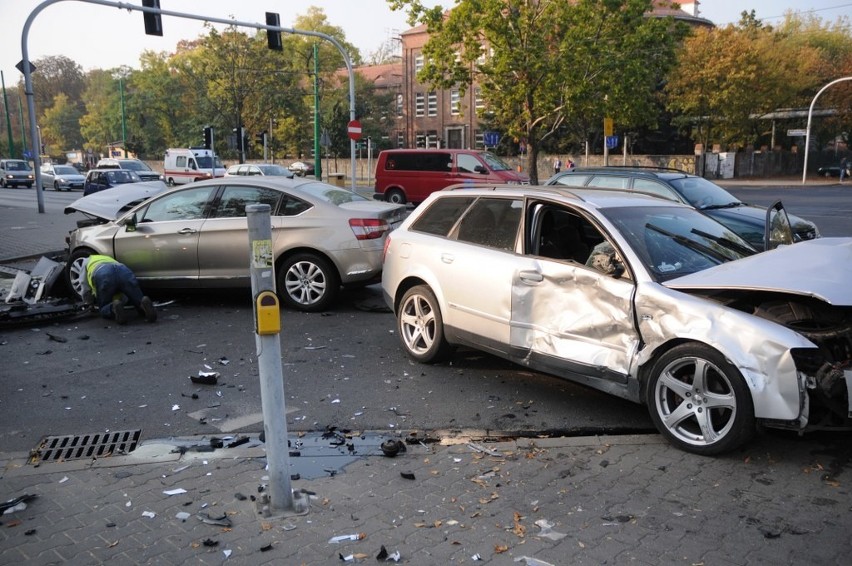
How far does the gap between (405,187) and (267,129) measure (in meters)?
41.7

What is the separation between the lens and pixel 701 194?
1179 centimetres

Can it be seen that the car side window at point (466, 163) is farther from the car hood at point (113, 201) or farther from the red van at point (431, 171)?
the car hood at point (113, 201)

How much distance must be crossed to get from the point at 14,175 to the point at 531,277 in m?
52.9

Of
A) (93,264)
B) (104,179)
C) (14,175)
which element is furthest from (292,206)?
(14,175)

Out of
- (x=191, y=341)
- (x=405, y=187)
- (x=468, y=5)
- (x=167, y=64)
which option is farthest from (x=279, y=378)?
(x=167, y=64)

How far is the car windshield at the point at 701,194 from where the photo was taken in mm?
11520

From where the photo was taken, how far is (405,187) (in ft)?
87.1

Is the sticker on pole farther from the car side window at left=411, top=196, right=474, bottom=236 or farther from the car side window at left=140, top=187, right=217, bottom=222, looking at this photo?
the car side window at left=140, top=187, right=217, bottom=222

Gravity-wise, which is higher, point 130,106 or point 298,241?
point 130,106

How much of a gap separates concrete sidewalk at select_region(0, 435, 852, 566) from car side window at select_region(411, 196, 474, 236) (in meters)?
2.37

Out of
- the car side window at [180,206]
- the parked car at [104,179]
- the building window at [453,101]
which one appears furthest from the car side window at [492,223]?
the building window at [453,101]

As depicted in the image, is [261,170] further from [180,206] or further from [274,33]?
[180,206]

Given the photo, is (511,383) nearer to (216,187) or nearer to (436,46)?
(216,187)

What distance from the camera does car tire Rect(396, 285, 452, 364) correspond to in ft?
20.7
